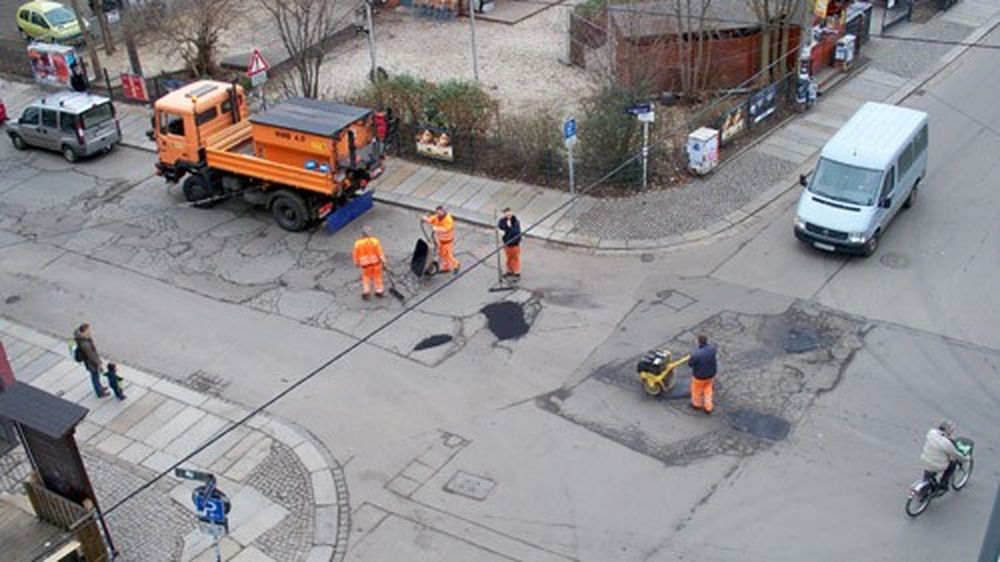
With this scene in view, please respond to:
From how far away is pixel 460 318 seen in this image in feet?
63.5

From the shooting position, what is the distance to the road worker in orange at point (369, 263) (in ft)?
63.6

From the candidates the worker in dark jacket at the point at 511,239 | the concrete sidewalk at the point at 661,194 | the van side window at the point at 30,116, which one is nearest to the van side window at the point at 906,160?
the concrete sidewalk at the point at 661,194

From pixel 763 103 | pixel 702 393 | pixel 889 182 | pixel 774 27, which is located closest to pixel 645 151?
pixel 763 103

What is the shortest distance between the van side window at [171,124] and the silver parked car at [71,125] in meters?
3.84

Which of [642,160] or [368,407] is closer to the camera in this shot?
[368,407]

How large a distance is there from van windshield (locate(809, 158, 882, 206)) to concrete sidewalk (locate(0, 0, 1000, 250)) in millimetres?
1870

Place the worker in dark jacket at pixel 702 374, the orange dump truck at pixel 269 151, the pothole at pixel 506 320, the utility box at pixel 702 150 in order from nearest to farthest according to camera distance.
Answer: the worker in dark jacket at pixel 702 374 → the pothole at pixel 506 320 → the orange dump truck at pixel 269 151 → the utility box at pixel 702 150

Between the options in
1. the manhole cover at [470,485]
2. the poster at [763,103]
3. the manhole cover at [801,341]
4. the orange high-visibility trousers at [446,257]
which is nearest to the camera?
the manhole cover at [470,485]

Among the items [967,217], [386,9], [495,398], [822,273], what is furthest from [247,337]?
[386,9]

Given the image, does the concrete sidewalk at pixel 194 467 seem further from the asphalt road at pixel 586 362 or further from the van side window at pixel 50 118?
the van side window at pixel 50 118

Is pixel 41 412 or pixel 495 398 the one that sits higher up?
pixel 41 412

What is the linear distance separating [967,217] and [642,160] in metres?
6.64

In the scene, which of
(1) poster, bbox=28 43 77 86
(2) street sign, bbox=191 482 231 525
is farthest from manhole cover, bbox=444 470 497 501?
(1) poster, bbox=28 43 77 86

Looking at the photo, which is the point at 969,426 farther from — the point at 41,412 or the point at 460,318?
the point at 41,412
